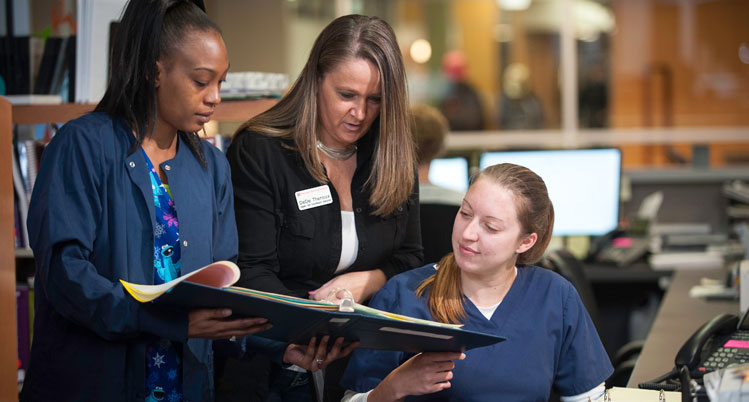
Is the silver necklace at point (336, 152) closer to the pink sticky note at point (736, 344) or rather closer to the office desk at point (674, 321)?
the office desk at point (674, 321)

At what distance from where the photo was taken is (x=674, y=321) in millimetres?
2775

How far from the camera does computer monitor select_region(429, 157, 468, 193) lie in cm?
423

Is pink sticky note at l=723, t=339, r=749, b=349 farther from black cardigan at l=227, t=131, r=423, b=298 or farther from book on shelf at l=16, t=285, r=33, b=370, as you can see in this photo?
book on shelf at l=16, t=285, r=33, b=370

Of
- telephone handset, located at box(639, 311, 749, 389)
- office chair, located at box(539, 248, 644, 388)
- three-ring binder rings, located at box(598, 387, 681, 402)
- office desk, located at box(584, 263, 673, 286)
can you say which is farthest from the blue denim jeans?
office desk, located at box(584, 263, 673, 286)

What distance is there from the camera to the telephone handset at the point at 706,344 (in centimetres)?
190

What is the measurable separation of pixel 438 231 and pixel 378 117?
0.96 m

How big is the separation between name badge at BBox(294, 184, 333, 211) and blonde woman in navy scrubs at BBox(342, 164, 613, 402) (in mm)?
259

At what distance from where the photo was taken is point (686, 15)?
7.62 m

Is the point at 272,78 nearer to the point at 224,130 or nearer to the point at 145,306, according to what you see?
the point at 224,130

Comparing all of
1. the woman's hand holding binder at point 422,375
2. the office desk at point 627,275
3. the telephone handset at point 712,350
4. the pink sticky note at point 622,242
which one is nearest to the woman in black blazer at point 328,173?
the woman's hand holding binder at point 422,375

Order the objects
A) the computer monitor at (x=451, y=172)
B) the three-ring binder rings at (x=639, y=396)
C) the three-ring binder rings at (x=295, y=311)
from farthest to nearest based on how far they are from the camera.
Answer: the computer monitor at (x=451, y=172), the three-ring binder rings at (x=639, y=396), the three-ring binder rings at (x=295, y=311)

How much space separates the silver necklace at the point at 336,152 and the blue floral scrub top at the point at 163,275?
1.44 feet

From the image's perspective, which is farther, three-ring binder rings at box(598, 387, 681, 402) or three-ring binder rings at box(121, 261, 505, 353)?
three-ring binder rings at box(598, 387, 681, 402)

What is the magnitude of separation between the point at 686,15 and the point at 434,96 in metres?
2.50
